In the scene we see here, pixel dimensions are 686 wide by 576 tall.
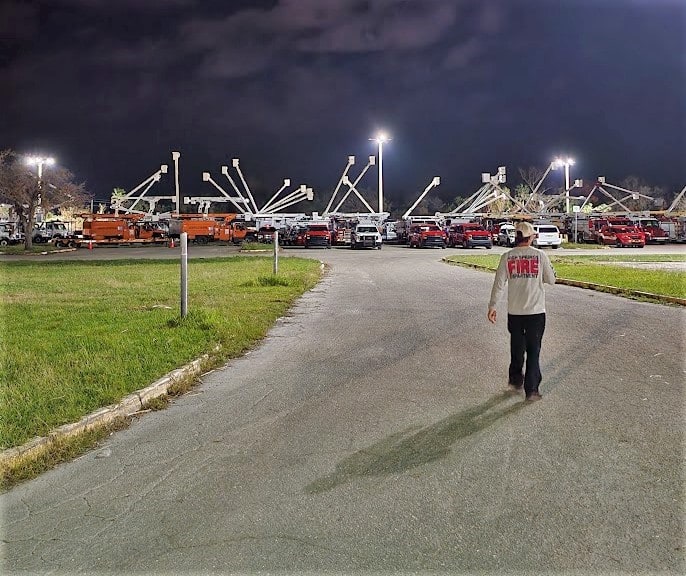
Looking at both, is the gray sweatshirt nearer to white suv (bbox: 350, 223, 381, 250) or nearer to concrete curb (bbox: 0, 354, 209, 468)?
concrete curb (bbox: 0, 354, 209, 468)

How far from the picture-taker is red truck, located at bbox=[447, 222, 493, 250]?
4944 centimetres

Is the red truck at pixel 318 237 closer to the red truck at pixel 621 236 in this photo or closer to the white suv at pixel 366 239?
the white suv at pixel 366 239

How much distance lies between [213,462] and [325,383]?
278 centimetres

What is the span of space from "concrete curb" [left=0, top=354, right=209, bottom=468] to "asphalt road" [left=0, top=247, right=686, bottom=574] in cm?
28

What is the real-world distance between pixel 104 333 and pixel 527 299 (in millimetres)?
6585

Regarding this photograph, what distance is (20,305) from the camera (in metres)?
15.0

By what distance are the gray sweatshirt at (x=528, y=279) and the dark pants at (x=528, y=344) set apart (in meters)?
0.09

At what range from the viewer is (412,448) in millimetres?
5965

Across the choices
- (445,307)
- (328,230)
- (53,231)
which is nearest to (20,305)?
(445,307)

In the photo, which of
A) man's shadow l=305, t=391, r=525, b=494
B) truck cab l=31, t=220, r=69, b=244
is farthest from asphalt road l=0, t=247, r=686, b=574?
truck cab l=31, t=220, r=69, b=244

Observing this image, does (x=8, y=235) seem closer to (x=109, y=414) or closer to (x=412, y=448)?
(x=109, y=414)

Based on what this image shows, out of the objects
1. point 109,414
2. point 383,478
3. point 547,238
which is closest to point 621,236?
point 547,238

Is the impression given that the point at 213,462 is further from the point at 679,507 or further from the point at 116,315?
the point at 116,315

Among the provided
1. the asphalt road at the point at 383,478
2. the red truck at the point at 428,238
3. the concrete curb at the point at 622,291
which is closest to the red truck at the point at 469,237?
the red truck at the point at 428,238
